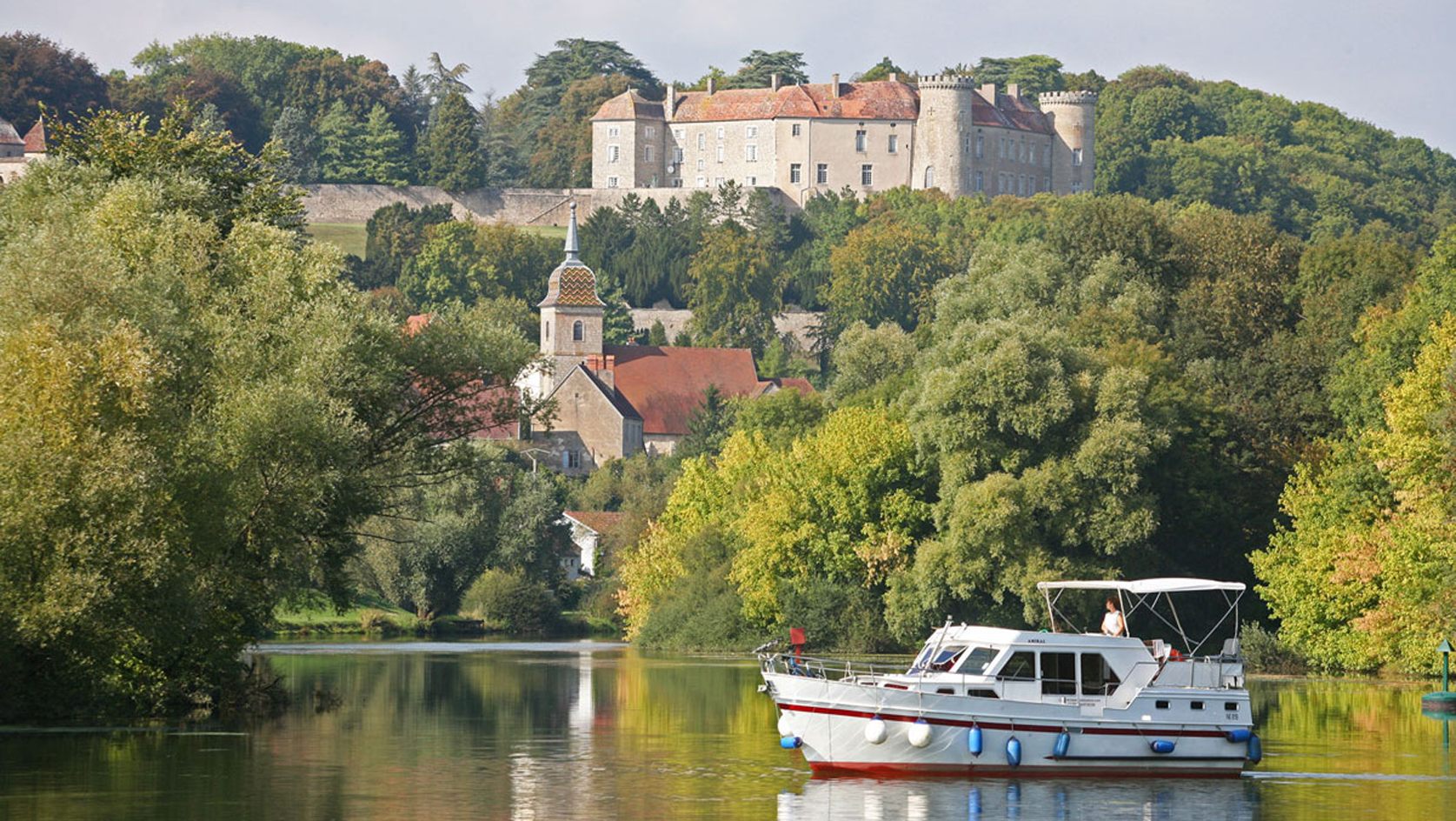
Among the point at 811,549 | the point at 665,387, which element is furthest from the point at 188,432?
the point at 665,387

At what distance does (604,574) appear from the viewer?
110688 millimetres

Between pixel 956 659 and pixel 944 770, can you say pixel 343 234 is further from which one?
pixel 944 770

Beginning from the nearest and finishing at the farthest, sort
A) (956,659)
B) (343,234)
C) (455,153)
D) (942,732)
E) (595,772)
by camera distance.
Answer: (942,732) < (595,772) < (956,659) < (343,234) < (455,153)

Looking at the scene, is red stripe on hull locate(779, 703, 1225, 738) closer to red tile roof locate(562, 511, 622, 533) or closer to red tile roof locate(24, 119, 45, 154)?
red tile roof locate(562, 511, 622, 533)

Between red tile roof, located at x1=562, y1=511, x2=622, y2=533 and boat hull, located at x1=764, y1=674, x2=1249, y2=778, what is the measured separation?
265ft

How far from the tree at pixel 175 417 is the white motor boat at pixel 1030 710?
11.2m

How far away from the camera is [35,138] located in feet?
549

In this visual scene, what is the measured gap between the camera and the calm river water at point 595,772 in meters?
32.6

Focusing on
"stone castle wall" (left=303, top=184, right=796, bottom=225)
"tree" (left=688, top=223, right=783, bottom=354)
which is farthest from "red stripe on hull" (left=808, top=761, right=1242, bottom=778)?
"stone castle wall" (left=303, top=184, right=796, bottom=225)

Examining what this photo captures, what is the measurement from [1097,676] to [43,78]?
142 meters

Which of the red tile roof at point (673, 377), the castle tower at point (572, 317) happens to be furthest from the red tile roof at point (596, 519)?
the castle tower at point (572, 317)

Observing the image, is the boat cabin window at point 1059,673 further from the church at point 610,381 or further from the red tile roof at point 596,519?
the church at point 610,381

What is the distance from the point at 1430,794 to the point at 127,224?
27.9m

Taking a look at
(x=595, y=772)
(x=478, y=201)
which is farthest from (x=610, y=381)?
(x=595, y=772)
